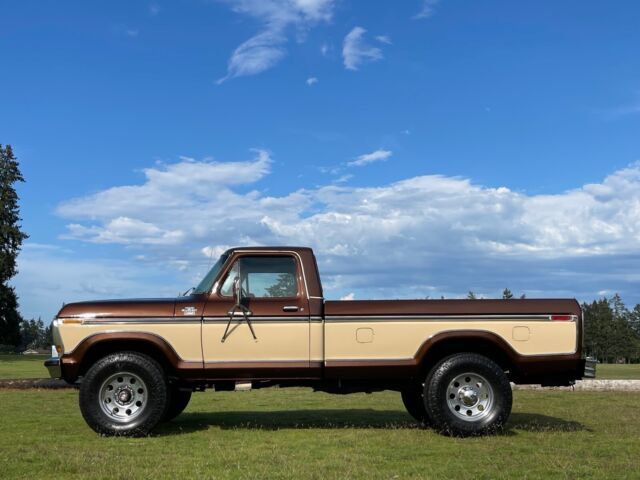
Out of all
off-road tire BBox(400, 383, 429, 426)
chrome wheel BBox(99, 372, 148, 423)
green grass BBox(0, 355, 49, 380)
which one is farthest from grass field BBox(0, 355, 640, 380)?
off-road tire BBox(400, 383, 429, 426)

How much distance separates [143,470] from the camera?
20.7 feet

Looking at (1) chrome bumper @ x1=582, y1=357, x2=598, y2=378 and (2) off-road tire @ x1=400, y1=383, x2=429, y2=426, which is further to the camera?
(2) off-road tire @ x1=400, y1=383, x2=429, y2=426

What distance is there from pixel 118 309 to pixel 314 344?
2498mm

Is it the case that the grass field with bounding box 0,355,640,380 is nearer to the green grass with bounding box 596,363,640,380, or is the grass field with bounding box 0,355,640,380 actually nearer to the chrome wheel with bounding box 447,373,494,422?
the green grass with bounding box 596,363,640,380

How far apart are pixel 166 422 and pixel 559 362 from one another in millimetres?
5434

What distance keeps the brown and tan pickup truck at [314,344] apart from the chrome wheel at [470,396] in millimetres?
13

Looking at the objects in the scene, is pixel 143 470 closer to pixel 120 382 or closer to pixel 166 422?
pixel 120 382

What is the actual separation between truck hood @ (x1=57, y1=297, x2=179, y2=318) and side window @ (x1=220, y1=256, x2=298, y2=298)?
765 mm

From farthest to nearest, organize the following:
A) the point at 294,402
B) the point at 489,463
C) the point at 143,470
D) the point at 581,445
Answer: the point at 294,402
the point at 581,445
the point at 489,463
the point at 143,470

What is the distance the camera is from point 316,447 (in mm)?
7602

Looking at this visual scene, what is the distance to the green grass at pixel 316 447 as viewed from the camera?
6371 millimetres

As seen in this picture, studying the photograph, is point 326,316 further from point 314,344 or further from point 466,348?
point 466,348

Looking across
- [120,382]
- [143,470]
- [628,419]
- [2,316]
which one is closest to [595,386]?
[628,419]

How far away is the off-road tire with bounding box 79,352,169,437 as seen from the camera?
8461 millimetres
